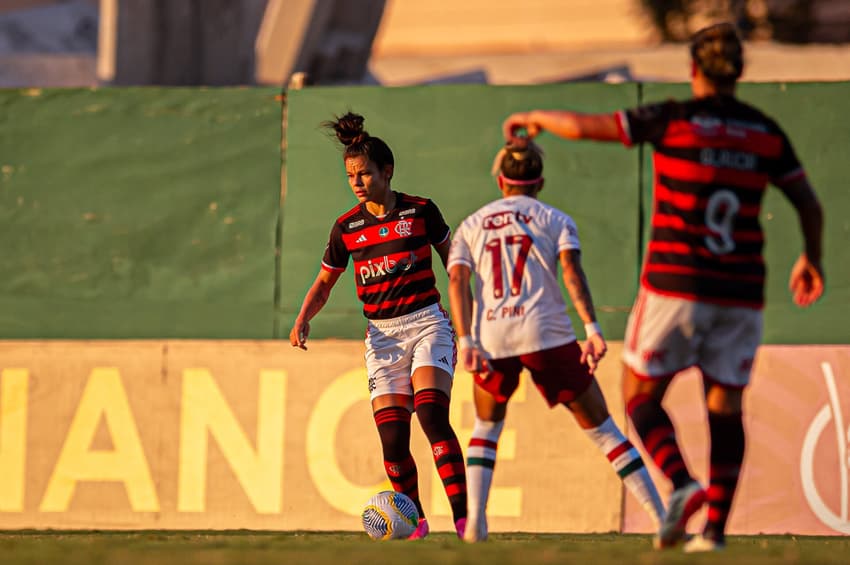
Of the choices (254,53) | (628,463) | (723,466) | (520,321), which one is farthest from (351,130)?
(254,53)

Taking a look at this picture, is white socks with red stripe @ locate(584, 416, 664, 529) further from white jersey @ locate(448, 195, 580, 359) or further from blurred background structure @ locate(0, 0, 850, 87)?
blurred background structure @ locate(0, 0, 850, 87)

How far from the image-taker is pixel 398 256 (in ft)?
28.5

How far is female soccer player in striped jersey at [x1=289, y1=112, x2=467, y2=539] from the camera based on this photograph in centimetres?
866

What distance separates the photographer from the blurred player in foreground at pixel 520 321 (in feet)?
25.2

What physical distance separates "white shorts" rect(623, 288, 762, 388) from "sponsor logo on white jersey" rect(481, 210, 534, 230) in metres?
1.09

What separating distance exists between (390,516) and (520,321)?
5.32 ft

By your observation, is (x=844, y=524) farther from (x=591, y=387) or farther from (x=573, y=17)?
(x=573, y=17)

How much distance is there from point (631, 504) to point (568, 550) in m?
3.51

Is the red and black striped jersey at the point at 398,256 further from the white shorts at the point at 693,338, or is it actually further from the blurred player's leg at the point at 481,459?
the white shorts at the point at 693,338

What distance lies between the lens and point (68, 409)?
37.9 ft

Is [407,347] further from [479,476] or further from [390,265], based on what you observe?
[479,476]

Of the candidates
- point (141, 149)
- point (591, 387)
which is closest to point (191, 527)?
point (141, 149)

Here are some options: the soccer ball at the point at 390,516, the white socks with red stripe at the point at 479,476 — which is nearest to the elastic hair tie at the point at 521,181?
the white socks with red stripe at the point at 479,476

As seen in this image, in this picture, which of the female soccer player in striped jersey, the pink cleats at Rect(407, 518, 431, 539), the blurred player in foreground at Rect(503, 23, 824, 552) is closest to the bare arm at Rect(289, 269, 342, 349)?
the female soccer player in striped jersey
